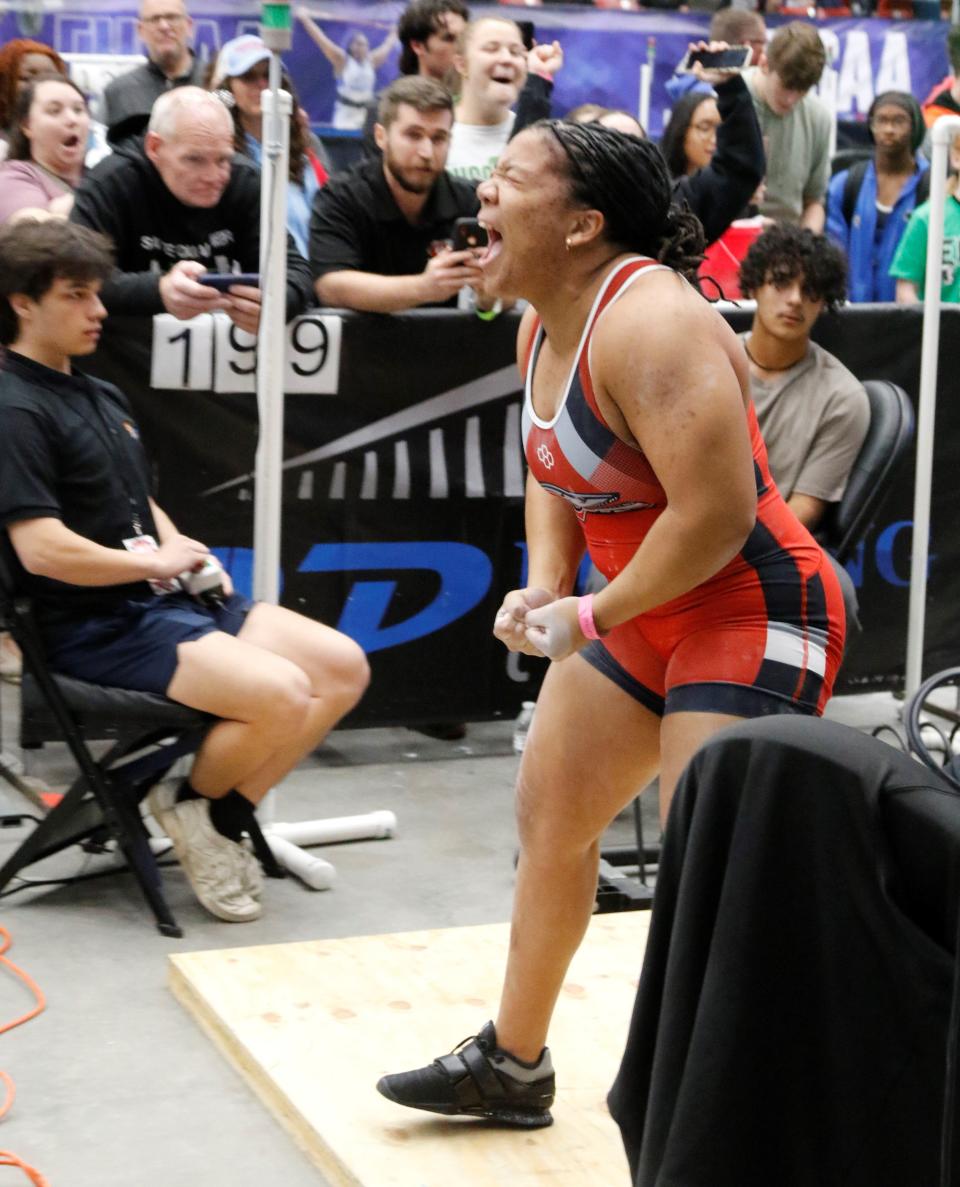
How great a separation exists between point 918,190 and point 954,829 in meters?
6.75

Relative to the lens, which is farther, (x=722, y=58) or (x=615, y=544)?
(x=722, y=58)

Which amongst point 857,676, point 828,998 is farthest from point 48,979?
point 857,676

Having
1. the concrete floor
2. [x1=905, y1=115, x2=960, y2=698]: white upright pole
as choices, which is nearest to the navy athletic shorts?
the concrete floor

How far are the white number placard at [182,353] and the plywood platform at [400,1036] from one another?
1.78 metres

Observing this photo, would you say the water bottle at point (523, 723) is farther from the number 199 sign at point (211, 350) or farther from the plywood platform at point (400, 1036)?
the number 199 sign at point (211, 350)

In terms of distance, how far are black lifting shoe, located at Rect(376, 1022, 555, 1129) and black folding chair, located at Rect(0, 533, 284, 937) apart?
4.22 feet

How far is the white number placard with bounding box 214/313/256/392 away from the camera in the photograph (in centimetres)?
498

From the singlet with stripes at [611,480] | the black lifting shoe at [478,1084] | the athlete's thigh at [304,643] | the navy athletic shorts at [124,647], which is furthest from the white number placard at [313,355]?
the black lifting shoe at [478,1084]

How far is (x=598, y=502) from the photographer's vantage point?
2.78 meters

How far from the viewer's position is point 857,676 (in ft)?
20.0

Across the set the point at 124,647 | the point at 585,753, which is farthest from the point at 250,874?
the point at 585,753

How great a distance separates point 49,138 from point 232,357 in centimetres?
142

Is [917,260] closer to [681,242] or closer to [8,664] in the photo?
[8,664]

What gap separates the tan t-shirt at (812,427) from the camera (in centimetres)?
520
